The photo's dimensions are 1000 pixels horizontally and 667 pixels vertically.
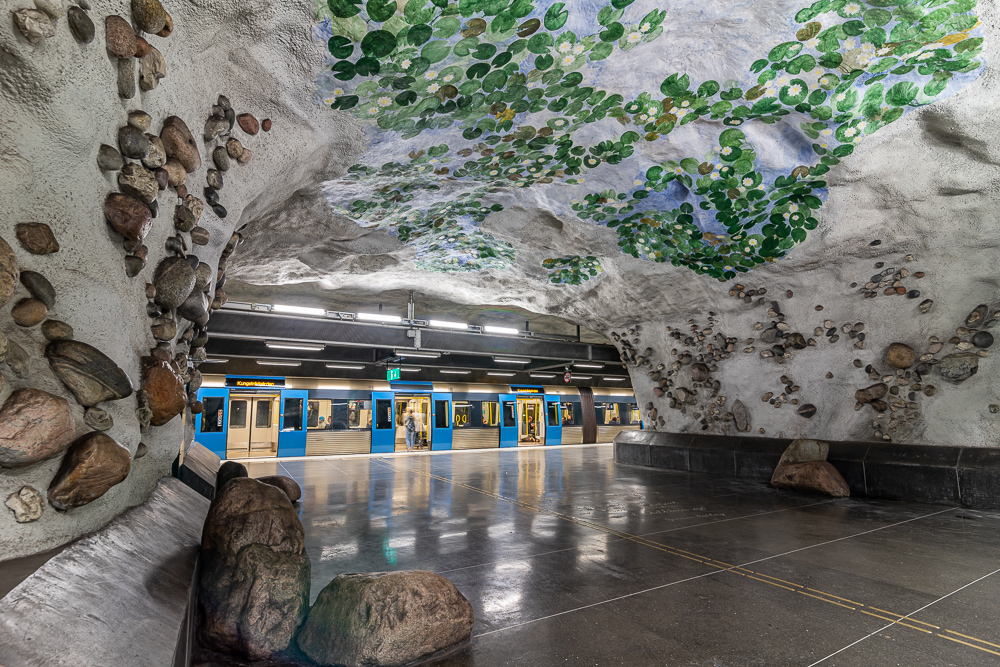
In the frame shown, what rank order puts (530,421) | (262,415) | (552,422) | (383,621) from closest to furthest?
(383,621) → (262,415) → (530,421) → (552,422)

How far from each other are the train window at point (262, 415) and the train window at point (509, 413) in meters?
7.63

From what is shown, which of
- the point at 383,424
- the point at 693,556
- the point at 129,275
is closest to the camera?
the point at 129,275

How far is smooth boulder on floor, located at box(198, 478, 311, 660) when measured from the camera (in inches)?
91.4

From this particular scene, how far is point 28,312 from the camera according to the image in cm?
158

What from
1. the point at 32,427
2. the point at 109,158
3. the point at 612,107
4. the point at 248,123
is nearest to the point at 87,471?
the point at 32,427

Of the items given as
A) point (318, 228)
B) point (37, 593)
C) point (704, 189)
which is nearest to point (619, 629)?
point (37, 593)

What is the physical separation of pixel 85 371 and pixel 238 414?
13723mm

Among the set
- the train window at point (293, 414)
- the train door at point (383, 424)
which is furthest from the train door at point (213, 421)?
the train door at point (383, 424)

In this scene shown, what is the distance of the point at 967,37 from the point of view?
3693 millimetres

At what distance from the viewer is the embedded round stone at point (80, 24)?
1.79m

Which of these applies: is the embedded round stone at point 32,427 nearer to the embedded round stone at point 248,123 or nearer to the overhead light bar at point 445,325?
the embedded round stone at point 248,123

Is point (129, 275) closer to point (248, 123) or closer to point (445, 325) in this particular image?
point (248, 123)

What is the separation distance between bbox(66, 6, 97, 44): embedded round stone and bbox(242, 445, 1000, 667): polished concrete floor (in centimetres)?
298

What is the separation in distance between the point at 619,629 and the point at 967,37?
15.8 ft
